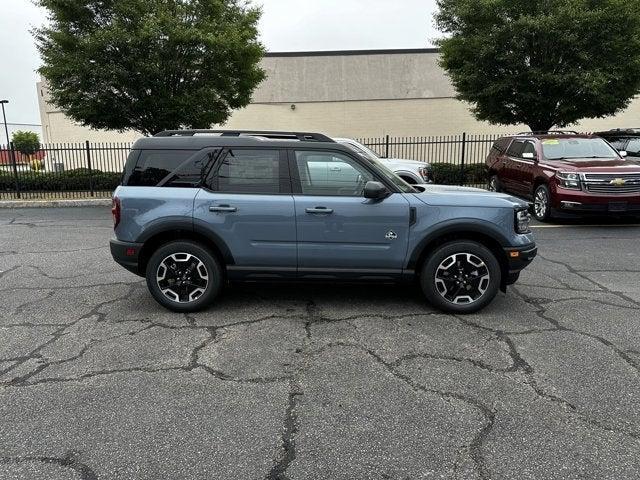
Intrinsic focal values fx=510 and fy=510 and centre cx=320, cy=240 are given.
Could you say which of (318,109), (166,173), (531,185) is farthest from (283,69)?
(166,173)

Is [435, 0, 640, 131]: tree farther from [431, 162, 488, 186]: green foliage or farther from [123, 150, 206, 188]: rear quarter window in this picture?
[123, 150, 206, 188]: rear quarter window

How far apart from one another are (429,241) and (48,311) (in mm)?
3822

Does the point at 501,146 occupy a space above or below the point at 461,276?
above

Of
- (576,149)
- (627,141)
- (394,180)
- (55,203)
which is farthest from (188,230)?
(627,141)

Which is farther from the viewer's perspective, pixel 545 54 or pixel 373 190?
pixel 545 54

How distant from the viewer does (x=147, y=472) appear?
260cm

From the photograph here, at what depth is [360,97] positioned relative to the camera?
90.8 feet

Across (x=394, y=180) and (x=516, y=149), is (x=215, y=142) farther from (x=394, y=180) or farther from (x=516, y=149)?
(x=516, y=149)

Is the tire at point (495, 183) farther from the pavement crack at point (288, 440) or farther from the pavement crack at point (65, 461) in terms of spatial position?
the pavement crack at point (65, 461)

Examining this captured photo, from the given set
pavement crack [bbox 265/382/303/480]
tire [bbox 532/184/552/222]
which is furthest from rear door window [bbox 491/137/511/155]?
pavement crack [bbox 265/382/303/480]

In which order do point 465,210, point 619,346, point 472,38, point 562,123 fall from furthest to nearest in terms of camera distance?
1. point 562,123
2. point 472,38
3. point 465,210
4. point 619,346

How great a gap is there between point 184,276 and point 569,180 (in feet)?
25.4

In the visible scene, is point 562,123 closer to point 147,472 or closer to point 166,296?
point 166,296

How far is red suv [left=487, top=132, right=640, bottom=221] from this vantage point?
367 inches
